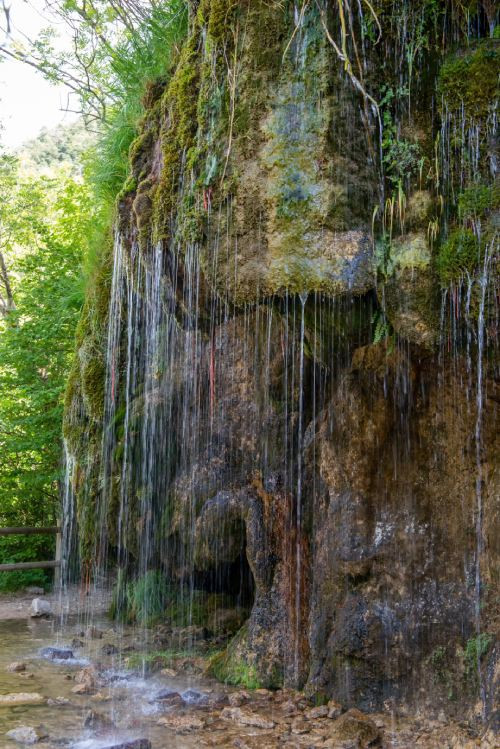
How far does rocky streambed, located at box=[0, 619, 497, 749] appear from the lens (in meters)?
4.96

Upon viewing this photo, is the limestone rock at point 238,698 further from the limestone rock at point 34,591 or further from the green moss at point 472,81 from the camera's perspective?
the limestone rock at point 34,591

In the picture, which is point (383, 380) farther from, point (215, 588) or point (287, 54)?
point (215, 588)

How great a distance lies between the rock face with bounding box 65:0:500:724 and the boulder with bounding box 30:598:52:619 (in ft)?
16.0

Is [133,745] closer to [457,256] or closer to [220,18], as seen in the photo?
[457,256]

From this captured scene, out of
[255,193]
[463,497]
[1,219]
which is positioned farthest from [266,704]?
[1,219]

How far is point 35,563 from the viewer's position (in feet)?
41.2

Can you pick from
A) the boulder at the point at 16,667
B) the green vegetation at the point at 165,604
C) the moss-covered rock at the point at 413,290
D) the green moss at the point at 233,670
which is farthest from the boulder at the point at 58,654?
the moss-covered rock at the point at 413,290

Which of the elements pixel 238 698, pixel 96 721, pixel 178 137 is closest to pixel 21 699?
pixel 96 721

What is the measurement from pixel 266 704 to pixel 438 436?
2.65 meters

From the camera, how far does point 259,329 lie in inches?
303

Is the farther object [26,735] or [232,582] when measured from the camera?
[232,582]

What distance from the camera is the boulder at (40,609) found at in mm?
10805

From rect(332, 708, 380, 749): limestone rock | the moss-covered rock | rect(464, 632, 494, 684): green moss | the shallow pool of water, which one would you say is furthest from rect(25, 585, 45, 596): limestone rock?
the moss-covered rock

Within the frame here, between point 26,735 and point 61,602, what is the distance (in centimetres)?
725
